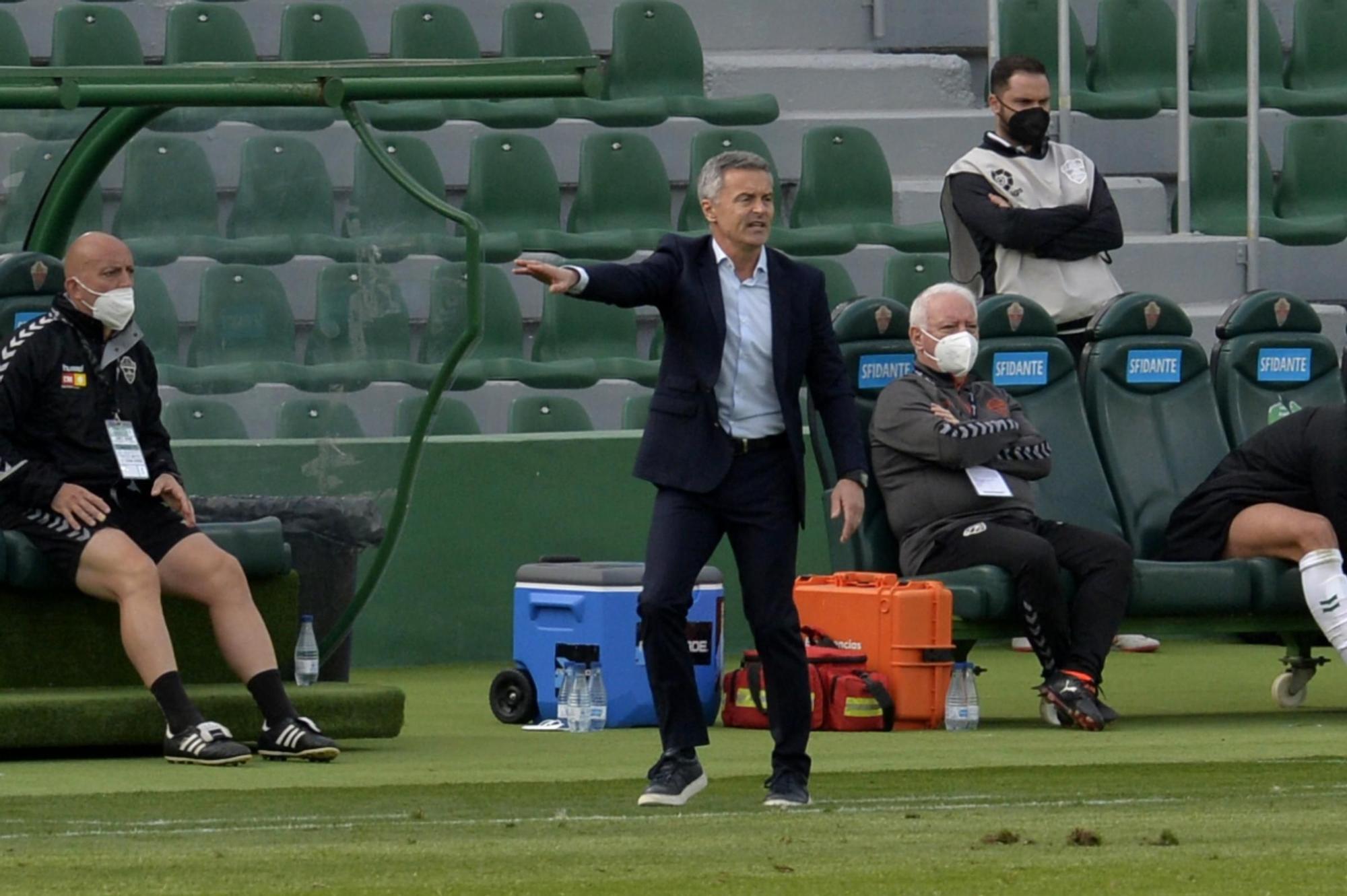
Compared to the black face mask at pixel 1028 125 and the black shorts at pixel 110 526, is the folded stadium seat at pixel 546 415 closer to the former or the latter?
the black face mask at pixel 1028 125

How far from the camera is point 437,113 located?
526 inches

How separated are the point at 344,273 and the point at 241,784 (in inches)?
93.4

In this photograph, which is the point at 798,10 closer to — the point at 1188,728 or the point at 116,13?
the point at 116,13

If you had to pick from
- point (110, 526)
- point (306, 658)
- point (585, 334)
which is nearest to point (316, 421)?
point (306, 658)

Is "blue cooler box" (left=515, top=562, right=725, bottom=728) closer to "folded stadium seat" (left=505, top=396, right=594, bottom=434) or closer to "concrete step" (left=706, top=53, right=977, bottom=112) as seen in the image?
"folded stadium seat" (left=505, top=396, right=594, bottom=434)

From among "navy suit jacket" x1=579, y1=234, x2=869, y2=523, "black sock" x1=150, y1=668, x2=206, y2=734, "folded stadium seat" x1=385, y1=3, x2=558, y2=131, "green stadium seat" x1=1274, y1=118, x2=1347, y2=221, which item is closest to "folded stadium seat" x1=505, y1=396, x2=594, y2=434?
"folded stadium seat" x1=385, y1=3, x2=558, y2=131

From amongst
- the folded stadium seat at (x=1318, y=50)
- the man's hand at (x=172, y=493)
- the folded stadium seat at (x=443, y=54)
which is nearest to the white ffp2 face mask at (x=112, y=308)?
the man's hand at (x=172, y=493)

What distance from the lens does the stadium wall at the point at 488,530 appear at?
10.7 m

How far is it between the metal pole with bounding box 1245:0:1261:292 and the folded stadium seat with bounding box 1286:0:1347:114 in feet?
6.18

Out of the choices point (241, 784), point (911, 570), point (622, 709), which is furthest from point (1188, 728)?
point (241, 784)

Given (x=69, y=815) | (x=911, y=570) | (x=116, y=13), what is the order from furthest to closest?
(x=116, y=13)
(x=911, y=570)
(x=69, y=815)

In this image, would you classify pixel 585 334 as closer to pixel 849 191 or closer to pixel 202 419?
pixel 849 191

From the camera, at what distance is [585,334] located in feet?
41.4

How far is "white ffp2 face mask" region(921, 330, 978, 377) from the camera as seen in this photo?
880 centimetres
